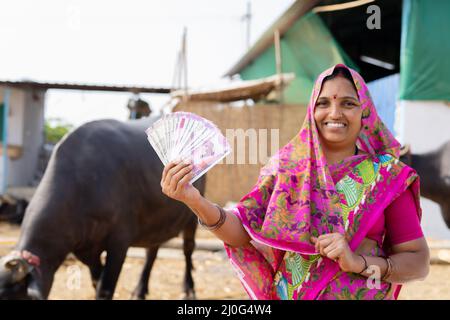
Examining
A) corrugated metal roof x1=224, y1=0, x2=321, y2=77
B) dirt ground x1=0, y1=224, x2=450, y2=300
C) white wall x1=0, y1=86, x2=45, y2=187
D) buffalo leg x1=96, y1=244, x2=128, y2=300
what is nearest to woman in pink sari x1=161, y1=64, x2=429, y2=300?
buffalo leg x1=96, y1=244, x2=128, y2=300

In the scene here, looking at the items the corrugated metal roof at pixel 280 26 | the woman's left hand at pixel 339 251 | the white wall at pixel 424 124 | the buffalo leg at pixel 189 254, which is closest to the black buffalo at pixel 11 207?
the buffalo leg at pixel 189 254

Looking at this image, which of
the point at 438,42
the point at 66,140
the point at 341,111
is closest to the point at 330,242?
the point at 341,111

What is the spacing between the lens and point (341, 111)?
1.59 metres

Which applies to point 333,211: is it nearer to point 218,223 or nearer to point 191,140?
point 218,223

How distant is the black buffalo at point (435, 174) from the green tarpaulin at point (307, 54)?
9.46 ft

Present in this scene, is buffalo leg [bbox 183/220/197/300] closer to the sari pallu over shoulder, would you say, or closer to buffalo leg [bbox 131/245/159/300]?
buffalo leg [bbox 131/245/159/300]

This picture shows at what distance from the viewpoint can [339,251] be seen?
1.42 meters

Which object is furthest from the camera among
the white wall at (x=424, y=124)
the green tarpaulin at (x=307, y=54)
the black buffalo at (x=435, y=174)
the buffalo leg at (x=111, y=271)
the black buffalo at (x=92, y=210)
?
the green tarpaulin at (x=307, y=54)

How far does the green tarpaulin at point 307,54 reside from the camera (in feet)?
27.5

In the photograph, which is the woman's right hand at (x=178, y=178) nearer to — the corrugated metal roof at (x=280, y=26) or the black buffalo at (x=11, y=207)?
the corrugated metal roof at (x=280, y=26)

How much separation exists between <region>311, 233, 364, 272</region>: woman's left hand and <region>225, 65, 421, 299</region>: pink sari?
8cm

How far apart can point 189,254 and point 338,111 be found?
4287 mm

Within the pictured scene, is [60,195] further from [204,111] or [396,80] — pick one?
[396,80]

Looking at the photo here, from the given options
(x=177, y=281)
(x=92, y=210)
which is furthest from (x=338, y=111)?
(x=177, y=281)
